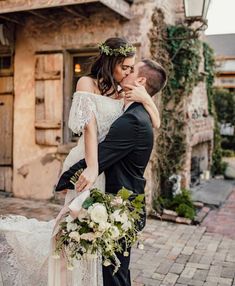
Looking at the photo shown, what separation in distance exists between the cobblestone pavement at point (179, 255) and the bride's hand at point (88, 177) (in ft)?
6.10

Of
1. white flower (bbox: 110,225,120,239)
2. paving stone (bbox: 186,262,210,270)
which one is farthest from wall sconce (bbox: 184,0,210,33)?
white flower (bbox: 110,225,120,239)

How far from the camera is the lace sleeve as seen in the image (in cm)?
226

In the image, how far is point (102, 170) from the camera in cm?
224

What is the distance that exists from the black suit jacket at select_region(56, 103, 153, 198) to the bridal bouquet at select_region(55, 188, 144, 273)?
0.17 meters

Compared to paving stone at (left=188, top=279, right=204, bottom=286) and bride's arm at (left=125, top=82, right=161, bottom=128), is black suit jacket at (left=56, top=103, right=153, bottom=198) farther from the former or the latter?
paving stone at (left=188, top=279, right=204, bottom=286)

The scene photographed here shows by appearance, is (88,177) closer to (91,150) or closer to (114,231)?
(91,150)

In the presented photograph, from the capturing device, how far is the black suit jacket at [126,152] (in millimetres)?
2210

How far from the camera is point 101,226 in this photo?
1.97m

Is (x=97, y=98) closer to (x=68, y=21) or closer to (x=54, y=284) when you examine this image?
(x=54, y=284)

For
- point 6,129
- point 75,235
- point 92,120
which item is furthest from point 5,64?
point 75,235

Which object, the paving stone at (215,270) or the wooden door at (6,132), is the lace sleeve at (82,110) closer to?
the paving stone at (215,270)

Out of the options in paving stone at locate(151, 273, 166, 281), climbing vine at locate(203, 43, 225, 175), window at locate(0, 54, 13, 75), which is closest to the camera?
paving stone at locate(151, 273, 166, 281)

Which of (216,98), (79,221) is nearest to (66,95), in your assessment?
(79,221)

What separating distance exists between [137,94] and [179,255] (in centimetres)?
274
